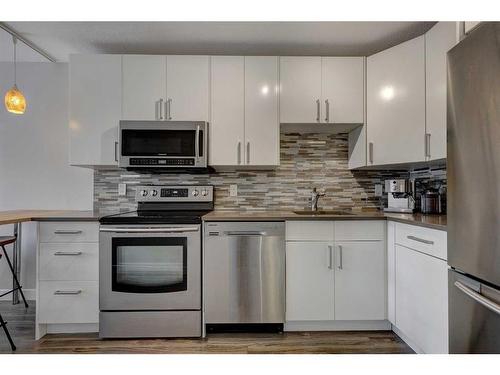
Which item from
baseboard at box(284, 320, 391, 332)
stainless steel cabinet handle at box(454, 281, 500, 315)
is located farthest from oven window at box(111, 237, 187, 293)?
stainless steel cabinet handle at box(454, 281, 500, 315)

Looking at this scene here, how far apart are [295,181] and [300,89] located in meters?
0.83

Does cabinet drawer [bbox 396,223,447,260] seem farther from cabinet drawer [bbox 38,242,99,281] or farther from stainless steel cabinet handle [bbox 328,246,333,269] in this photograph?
cabinet drawer [bbox 38,242,99,281]

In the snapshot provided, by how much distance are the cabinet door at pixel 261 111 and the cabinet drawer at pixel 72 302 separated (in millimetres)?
1521

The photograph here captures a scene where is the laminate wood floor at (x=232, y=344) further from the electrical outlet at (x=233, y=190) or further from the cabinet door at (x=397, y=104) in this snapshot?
the cabinet door at (x=397, y=104)

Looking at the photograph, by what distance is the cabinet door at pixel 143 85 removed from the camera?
2.37 metres

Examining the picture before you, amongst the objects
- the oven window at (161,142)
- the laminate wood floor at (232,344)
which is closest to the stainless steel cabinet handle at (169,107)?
the oven window at (161,142)

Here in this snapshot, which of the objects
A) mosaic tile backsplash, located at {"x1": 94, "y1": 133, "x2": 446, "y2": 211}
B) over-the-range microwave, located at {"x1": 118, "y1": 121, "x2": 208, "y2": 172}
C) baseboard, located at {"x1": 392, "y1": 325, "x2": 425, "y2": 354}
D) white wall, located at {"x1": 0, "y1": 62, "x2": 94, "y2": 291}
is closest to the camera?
baseboard, located at {"x1": 392, "y1": 325, "x2": 425, "y2": 354}

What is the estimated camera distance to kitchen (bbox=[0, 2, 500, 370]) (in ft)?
6.61

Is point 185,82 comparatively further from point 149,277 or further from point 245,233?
point 149,277

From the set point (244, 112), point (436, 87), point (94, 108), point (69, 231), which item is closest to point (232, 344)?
point (69, 231)

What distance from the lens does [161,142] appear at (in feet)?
7.59

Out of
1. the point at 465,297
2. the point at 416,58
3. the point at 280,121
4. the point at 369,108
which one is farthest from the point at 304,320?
the point at 416,58

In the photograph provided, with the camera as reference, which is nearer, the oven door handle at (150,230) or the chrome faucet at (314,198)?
the oven door handle at (150,230)

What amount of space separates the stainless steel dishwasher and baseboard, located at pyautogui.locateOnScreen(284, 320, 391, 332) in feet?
0.50
